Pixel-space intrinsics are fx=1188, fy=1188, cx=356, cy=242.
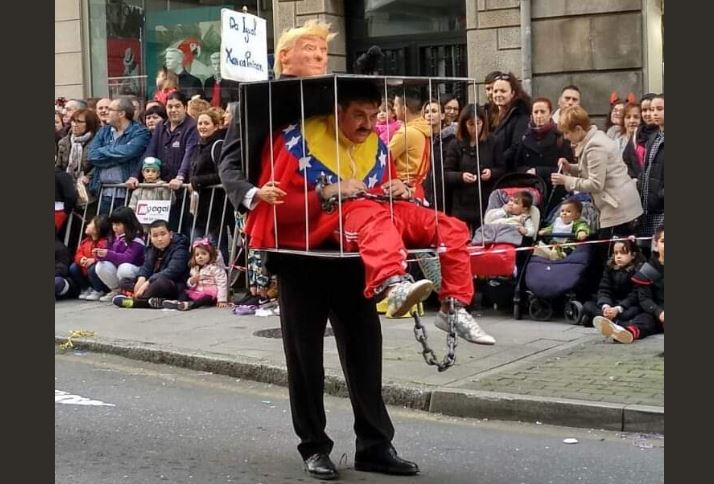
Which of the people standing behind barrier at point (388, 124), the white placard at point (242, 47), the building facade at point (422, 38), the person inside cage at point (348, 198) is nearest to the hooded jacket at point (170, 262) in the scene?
the white placard at point (242, 47)

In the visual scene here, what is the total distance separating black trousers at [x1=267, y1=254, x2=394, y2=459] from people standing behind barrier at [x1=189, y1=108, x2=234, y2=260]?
19.8 feet

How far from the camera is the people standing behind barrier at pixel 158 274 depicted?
12016 millimetres

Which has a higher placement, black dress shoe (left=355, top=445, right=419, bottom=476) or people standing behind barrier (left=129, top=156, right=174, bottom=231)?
people standing behind barrier (left=129, top=156, right=174, bottom=231)

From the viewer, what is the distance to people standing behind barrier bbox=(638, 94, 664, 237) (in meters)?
10.0

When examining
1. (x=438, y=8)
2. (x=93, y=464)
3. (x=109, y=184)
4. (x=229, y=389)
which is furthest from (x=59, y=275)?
(x=93, y=464)

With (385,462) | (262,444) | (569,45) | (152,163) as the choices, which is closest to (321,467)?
(385,462)

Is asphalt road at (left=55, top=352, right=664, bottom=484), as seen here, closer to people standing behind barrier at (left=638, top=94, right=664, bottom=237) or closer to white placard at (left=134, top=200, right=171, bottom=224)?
people standing behind barrier at (left=638, top=94, right=664, bottom=237)

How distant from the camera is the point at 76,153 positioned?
44.7 feet

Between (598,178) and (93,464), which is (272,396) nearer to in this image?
(93,464)

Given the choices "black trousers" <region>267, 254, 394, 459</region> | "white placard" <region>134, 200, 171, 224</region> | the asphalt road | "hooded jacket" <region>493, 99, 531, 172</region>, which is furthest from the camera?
"white placard" <region>134, 200, 171, 224</region>

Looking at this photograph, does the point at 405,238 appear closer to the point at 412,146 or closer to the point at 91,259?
the point at 412,146

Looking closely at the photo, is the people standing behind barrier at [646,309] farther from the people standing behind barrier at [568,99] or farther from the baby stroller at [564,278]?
the people standing behind barrier at [568,99]

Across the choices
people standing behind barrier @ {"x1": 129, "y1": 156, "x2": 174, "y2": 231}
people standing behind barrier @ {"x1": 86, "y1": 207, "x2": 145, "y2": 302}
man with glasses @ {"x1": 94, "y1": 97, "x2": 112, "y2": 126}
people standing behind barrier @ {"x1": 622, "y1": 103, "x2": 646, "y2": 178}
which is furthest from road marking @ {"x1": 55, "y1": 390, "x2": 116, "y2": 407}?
man with glasses @ {"x1": 94, "y1": 97, "x2": 112, "y2": 126}

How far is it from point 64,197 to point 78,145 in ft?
2.43
